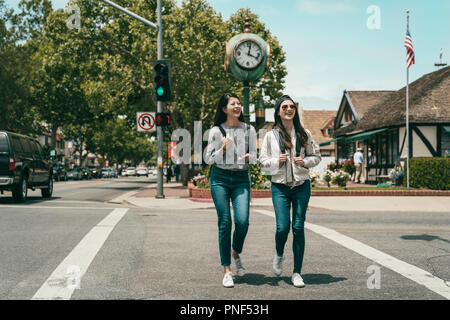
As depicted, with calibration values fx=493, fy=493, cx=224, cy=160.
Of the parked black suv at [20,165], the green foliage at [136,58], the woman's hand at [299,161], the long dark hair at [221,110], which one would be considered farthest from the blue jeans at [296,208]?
the green foliage at [136,58]

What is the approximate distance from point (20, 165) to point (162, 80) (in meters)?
5.23

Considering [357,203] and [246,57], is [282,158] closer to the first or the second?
[246,57]

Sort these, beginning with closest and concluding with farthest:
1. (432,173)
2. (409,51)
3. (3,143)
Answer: (3,143)
(432,173)
(409,51)

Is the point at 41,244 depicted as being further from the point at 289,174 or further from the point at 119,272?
the point at 289,174

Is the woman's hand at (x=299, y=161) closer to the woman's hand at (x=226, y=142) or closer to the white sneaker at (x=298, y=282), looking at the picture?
the woman's hand at (x=226, y=142)

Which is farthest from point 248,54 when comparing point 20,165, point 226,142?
point 226,142

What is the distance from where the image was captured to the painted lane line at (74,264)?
4.72m

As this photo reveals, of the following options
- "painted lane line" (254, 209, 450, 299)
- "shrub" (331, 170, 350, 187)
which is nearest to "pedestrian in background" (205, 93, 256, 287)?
"painted lane line" (254, 209, 450, 299)

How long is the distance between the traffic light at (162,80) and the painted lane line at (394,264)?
27.4ft

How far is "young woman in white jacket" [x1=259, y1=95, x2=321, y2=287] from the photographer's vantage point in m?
5.10

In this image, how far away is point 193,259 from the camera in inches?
261

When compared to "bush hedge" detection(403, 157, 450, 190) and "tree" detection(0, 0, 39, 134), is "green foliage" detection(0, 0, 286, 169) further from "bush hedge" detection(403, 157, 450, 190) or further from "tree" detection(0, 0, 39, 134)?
"bush hedge" detection(403, 157, 450, 190)

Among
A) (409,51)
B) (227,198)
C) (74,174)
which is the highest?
(409,51)

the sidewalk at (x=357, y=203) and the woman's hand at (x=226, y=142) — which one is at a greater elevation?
the woman's hand at (x=226, y=142)
